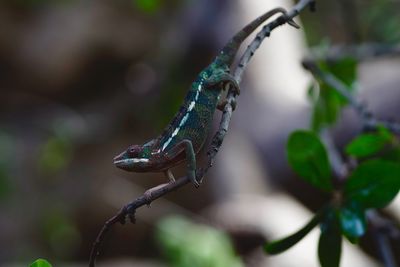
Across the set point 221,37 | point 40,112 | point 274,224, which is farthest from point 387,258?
point 40,112

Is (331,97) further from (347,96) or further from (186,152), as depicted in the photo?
(186,152)

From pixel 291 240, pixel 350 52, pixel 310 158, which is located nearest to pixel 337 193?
pixel 310 158

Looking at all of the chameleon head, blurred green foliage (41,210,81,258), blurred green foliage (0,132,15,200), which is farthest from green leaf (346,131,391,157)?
blurred green foliage (41,210,81,258)

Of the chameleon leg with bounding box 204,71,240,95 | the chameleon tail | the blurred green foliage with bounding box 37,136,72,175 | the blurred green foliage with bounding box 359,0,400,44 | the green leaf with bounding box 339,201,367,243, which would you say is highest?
the blurred green foliage with bounding box 359,0,400,44

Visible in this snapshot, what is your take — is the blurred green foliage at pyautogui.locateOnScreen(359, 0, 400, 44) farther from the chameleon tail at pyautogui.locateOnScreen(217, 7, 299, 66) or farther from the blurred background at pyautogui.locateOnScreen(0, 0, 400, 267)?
the chameleon tail at pyautogui.locateOnScreen(217, 7, 299, 66)

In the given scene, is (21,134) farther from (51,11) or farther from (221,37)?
(221,37)

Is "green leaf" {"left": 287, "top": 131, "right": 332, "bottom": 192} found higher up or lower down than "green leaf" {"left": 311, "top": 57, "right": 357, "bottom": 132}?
lower down
